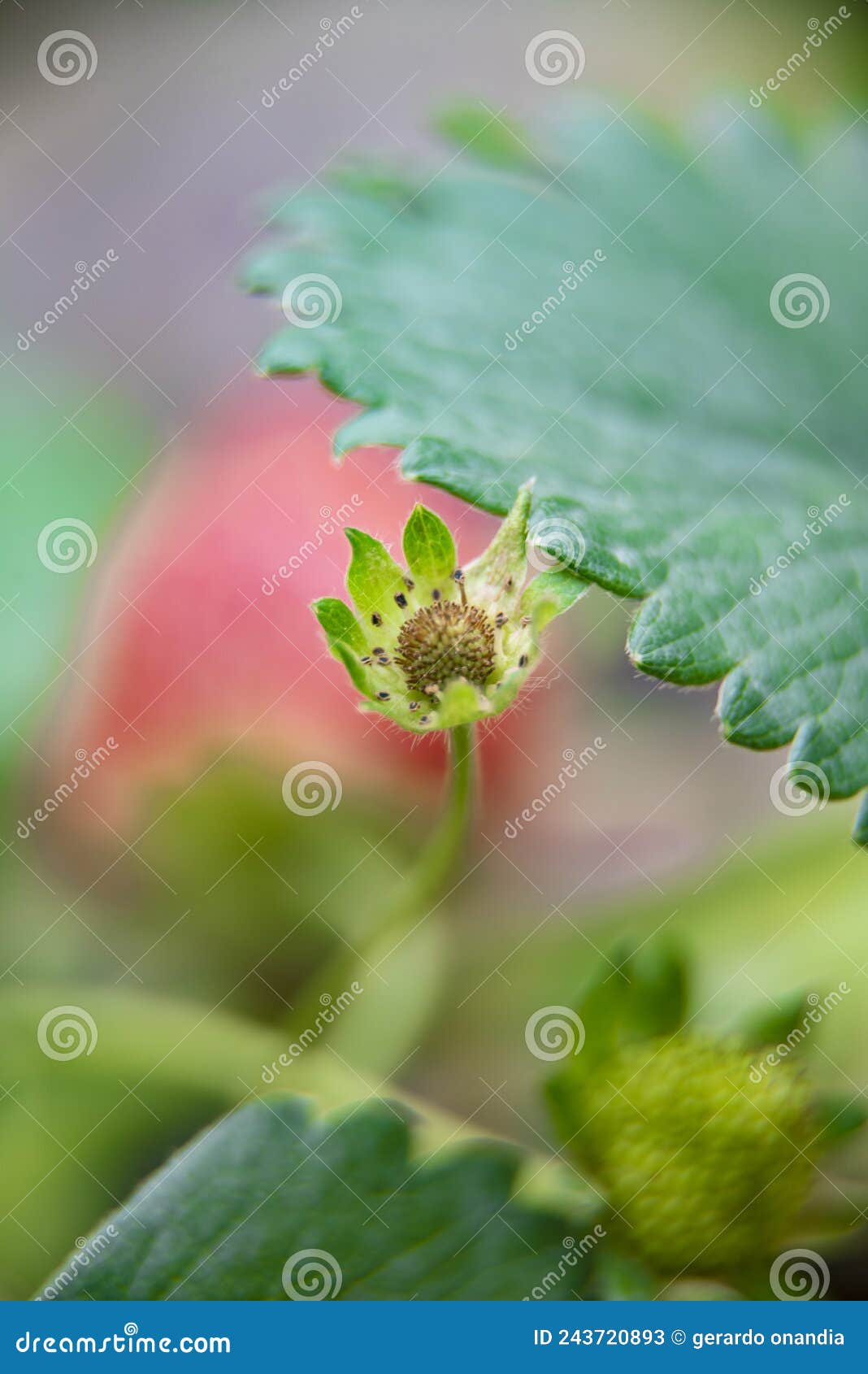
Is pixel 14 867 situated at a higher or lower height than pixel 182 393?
lower

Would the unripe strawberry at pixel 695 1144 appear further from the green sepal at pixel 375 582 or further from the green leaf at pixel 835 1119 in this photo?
the green sepal at pixel 375 582

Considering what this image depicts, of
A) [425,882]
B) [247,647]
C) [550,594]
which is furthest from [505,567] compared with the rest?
[247,647]

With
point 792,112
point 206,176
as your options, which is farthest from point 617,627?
point 206,176

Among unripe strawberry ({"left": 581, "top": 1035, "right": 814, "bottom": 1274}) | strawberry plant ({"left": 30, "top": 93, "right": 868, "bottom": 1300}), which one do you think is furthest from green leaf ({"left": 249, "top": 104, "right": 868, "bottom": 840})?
unripe strawberry ({"left": 581, "top": 1035, "right": 814, "bottom": 1274})

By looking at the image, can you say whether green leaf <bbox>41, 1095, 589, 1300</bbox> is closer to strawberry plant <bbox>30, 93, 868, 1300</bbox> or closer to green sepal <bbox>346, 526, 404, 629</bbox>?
strawberry plant <bbox>30, 93, 868, 1300</bbox>

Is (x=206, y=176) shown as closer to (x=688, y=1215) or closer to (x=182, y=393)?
(x=182, y=393)

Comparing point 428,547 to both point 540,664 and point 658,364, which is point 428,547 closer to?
point 540,664
